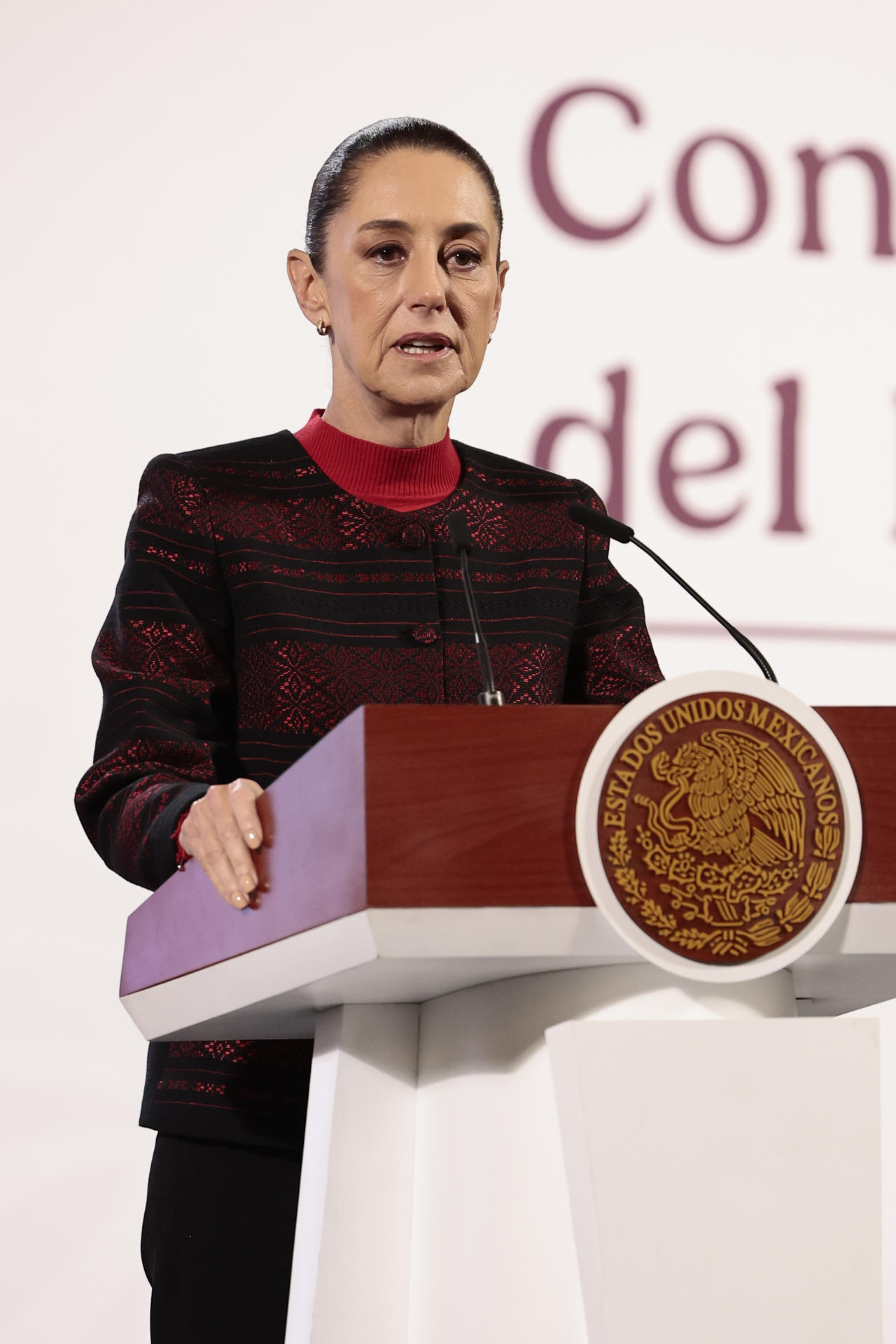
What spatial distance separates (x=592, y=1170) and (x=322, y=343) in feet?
5.37

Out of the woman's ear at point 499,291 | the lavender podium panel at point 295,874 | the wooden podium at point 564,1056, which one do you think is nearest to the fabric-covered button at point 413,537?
the woman's ear at point 499,291

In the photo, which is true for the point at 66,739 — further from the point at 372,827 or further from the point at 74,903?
the point at 372,827

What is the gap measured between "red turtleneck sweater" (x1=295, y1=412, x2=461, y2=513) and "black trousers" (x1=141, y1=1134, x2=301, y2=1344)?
0.53 m

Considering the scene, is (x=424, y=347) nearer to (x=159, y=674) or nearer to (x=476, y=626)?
(x=159, y=674)

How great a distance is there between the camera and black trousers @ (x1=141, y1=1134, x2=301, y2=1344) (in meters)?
1.13

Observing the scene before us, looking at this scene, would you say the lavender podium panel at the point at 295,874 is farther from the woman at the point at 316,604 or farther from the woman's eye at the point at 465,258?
the woman's eye at the point at 465,258

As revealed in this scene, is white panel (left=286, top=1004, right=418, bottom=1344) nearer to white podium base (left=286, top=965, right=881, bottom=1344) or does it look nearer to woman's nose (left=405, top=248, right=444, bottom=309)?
white podium base (left=286, top=965, right=881, bottom=1344)

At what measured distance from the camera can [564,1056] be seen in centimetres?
74

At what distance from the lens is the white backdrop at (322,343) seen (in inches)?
79.5

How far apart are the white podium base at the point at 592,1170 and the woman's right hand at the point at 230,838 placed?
0.10 m

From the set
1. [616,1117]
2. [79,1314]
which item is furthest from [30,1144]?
[616,1117]

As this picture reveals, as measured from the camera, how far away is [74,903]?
6.66 ft

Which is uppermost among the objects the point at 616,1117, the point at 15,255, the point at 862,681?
the point at 15,255

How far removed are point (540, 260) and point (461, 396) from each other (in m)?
0.26
